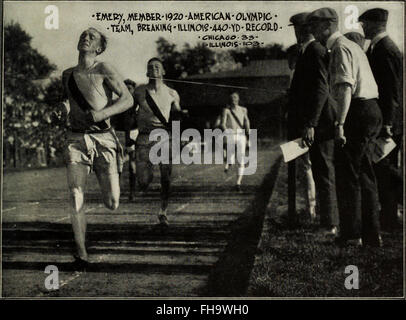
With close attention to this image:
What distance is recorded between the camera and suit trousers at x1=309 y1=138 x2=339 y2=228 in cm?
618

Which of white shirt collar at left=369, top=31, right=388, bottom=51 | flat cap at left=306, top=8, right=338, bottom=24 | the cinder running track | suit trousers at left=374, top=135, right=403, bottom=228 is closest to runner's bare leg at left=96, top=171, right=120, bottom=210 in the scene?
the cinder running track

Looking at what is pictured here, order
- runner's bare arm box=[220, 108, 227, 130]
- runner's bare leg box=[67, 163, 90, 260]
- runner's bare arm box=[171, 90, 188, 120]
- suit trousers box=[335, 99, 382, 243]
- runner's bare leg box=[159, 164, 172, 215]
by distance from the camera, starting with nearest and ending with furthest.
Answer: runner's bare leg box=[67, 163, 90, 260], suit trousers box=[335, 99, 382, 243], runner's bare arm box=[171, 90, 188, 120], runner's bare leg box=[159, 164, 172, 215], runner's bare arm box=[220, 108, 227, 130]

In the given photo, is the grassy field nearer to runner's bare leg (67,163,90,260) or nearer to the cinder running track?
the cinder running track

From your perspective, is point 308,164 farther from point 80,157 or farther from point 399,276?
point 80,157

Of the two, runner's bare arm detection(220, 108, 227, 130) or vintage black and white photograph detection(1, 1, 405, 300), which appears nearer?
vintage black and white photograph detection(1, 1, 405, 300)

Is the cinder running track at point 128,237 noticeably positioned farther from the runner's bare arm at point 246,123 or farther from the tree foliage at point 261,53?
the tree foliage at point 261,53

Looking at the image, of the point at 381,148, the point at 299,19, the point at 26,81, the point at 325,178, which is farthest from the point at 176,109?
the point at 381,148

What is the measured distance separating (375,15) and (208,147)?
2.30 metres

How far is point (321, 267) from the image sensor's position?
5973 mm

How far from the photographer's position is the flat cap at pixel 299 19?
6.30 meters

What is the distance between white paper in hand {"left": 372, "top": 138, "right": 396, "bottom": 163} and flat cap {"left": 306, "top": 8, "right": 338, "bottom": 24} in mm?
1393

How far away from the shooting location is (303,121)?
246 inches

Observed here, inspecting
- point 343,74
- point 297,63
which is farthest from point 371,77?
point 297,63

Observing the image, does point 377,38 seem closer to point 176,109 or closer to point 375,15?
point 375,15
